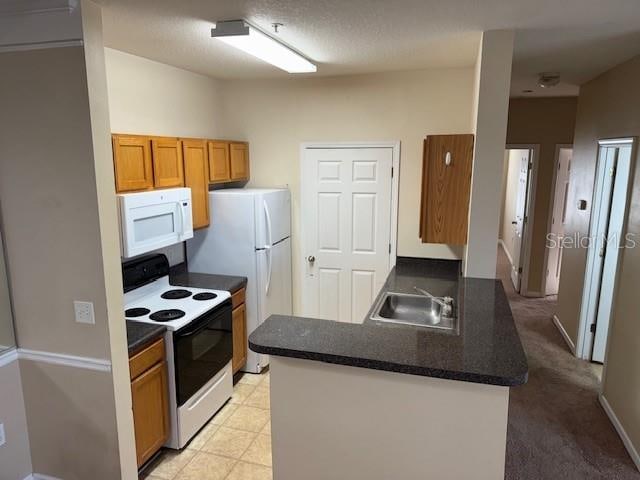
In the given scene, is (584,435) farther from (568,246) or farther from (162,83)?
(162,83)

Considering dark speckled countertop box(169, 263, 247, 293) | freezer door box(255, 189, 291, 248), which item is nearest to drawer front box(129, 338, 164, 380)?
dark speckled countertop box(169, 263, 247, 293)

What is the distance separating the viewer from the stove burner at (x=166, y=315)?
110 inches

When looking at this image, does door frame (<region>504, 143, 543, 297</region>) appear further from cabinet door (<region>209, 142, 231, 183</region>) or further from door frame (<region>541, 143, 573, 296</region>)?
cabinet door (<region>209, 142, 231, 183</region>)

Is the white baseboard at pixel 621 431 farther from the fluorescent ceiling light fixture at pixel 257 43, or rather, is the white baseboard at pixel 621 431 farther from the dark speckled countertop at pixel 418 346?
the fluorescent ceiling light fixture at pixel 257 43

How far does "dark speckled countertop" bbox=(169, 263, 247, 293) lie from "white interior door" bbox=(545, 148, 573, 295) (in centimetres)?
416

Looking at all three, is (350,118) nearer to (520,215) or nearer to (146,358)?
(146,358)

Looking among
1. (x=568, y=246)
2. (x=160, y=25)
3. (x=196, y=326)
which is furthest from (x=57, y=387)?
(x=568, y=246)

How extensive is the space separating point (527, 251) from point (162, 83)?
4968mm

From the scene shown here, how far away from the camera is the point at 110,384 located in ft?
7.43

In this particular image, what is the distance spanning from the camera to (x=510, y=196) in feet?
27.1

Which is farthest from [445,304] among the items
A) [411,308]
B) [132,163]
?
[132,163]

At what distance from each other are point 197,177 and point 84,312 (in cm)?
150

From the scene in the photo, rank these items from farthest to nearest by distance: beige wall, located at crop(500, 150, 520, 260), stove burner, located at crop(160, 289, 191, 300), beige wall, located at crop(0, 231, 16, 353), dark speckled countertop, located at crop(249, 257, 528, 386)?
beige wall, located at crop(500, 150, 520, 260), stove burner, located at crop(160, 289, 191, 300), beige wall, located at crop(0, 231, 16, 353), dark speckled countertop, located at crop(249, 257, 528, 386)

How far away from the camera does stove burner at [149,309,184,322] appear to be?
2.79 meters
